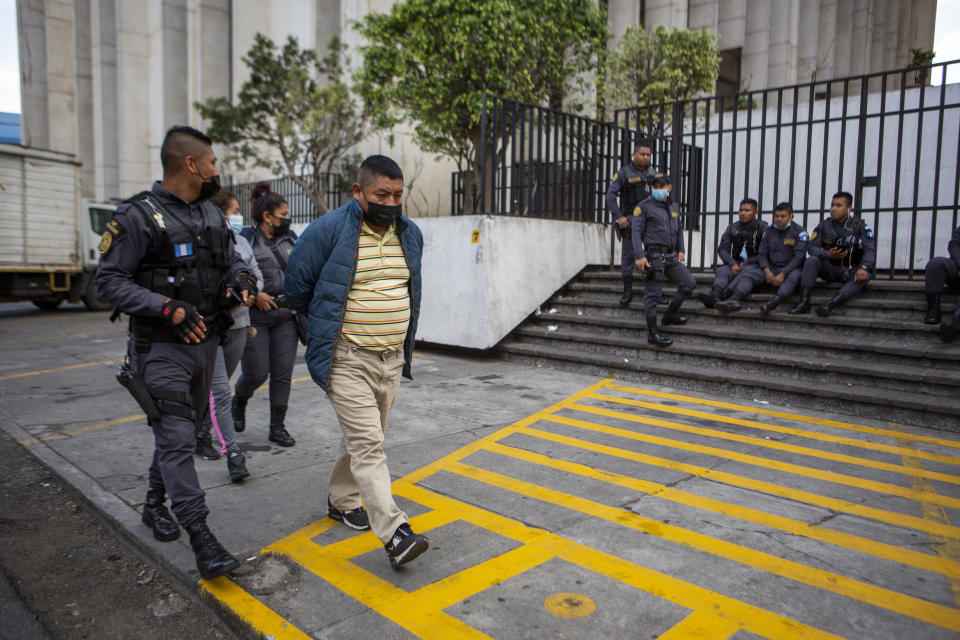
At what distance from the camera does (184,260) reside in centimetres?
308

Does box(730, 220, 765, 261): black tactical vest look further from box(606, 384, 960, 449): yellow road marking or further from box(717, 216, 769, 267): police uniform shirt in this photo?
box(606, 384, 960, 449): yellow road marking

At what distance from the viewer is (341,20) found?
2322 cm

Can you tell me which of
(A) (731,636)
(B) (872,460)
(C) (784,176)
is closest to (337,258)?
(A) (731,636)

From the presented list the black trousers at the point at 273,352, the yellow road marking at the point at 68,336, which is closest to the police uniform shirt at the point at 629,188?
the black trousers at the point at 273,352

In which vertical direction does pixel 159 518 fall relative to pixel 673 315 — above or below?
below

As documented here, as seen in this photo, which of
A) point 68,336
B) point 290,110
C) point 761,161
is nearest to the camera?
point 761,161

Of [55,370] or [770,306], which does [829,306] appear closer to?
[770,306]

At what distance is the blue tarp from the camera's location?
4009 cm

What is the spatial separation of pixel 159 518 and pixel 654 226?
6019 millimetres

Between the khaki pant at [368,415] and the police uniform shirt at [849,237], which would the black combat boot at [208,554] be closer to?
the khaki pant at [368,415]

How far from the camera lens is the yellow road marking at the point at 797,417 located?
17.3ft

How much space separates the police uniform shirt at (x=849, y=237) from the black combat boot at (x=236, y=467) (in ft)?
20.6

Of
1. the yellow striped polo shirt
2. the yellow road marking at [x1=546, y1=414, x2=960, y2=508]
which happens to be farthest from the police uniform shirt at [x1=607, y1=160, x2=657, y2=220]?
the yellow striped polo shirt

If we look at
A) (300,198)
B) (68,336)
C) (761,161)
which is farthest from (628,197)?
(300,198)
